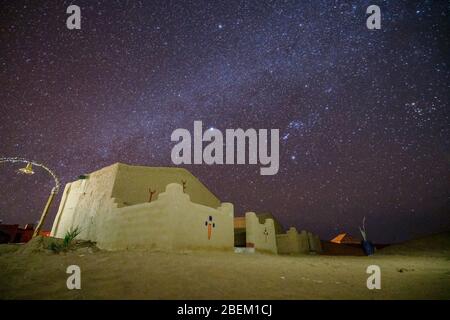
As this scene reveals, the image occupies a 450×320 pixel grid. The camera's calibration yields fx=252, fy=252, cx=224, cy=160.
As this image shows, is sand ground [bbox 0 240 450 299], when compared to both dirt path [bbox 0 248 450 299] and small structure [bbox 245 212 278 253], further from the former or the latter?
small structure [bbox 245 212 278 253]

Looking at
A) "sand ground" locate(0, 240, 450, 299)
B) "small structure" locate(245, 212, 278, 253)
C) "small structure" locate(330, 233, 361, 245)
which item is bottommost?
"small structure" locate(330, 233, 361, 245)

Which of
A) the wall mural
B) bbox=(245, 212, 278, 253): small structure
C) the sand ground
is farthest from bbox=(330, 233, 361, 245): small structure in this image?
the sand ground

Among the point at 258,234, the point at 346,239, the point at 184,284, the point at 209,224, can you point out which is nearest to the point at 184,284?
the point at 184,284

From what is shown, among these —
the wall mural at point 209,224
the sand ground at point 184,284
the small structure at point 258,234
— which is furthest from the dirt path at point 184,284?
the small structure at point 258,234

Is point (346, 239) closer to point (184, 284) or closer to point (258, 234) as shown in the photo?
point (258, 234)

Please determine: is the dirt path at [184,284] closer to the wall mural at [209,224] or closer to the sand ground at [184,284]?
the sand ground at [184,284]

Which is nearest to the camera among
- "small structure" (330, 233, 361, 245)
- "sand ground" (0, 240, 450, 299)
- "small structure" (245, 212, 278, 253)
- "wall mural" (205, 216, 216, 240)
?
"sand ground" (0, 240, 450, 299)

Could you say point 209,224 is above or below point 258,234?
above

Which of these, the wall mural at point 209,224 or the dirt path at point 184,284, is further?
the wall mural at point 209,224

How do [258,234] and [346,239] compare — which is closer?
[258,234]

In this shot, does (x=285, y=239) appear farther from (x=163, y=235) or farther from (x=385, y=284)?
(x=385, y=284)
